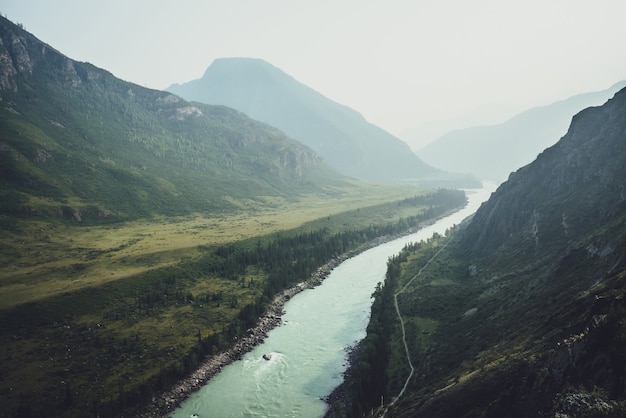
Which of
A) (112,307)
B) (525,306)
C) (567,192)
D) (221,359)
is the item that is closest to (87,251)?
(112,307)

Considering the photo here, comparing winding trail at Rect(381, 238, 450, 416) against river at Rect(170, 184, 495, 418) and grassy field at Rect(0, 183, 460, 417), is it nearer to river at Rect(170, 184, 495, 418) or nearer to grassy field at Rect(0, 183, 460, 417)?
river at Rect(170, 184, 495, 418)

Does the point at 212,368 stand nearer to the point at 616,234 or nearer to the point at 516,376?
the point at 516,376

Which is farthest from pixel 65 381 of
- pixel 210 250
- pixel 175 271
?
pixel 210 250

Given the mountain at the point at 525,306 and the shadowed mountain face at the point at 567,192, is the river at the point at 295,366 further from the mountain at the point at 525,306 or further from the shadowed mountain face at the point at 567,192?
the shadowed mountain face at the point at 567,192

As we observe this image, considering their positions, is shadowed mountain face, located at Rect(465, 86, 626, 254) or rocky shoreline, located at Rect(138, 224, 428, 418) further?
shadowed mountain face, located at Rect(465, 86, 626, 254)

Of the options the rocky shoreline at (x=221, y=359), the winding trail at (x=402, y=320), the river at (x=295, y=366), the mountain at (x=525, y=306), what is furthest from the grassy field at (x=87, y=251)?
the mountain at (x=525, y=306)

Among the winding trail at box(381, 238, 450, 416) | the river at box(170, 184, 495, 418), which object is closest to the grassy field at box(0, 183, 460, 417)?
the river at box(170, 184, 495, 418)
